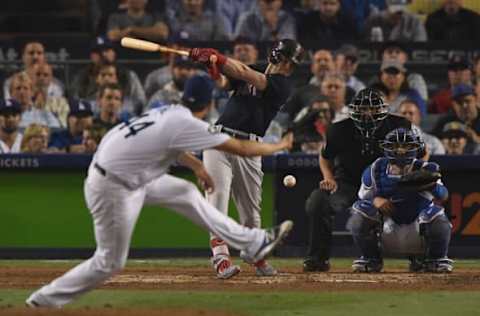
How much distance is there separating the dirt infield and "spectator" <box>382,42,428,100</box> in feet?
13.6

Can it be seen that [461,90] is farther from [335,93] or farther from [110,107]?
[110,107]

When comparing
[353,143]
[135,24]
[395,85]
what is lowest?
[353,143]

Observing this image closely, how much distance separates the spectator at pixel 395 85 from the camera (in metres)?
13.1

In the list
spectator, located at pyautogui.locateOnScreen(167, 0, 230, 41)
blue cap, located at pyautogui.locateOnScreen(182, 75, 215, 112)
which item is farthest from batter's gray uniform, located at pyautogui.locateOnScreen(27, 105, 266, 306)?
spectator, located at pyautogui.locateOnScreen(167, 0, 230, 41)

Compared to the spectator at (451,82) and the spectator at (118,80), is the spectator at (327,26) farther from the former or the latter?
the spectator at (118,80)

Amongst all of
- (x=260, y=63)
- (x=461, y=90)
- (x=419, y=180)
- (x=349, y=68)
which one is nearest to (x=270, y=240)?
(x=419, y=180)

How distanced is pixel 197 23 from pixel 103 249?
26.0 ft

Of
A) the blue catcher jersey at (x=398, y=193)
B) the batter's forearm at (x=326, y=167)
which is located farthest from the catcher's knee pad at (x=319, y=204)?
the blue catcher jersey at (x=398, y=193)

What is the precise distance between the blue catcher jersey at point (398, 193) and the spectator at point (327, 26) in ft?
18.7

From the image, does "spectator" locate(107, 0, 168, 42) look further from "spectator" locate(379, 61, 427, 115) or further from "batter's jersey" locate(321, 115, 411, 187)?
"batter's jersey" locate(321, 115, 411, 187)

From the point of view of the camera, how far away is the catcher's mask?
358 inches

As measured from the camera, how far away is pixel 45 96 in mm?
13109

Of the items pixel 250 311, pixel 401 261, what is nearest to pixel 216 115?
pixel 401 261

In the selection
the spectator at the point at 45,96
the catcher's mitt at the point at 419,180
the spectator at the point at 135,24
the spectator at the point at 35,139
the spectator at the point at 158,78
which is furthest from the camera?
the spectator at the point at 135,24
